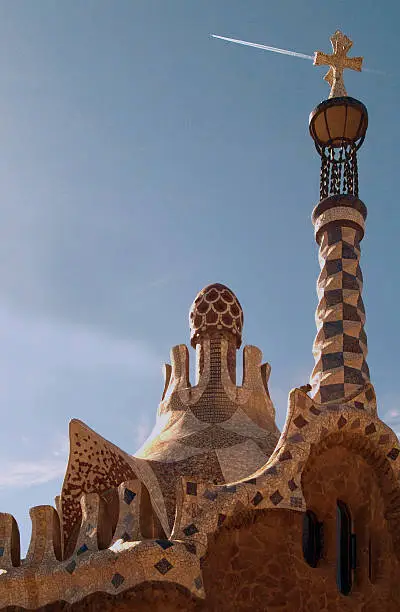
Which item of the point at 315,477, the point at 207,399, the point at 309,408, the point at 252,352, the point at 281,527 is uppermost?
the point at 252,352

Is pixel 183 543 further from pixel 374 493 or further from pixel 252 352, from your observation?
pixel 252 352

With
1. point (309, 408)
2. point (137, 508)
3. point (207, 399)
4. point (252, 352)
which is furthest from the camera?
point (252, 352)

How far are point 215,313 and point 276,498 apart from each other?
5247mm

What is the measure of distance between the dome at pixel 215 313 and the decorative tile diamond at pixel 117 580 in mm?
5822

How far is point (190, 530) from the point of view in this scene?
22.0 ft

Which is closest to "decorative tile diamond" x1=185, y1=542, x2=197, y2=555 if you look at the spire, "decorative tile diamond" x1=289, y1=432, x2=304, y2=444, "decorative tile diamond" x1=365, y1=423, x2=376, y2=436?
"decorative tile diamond" x1=289, y1=432, x2=304, y2=444

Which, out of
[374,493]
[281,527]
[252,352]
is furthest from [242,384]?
[281,527]

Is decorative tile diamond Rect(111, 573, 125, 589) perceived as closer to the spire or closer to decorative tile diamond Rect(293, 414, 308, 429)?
decorative tile diamond Rect(293, 414, 308, 429)

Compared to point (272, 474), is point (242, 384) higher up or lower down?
higher up

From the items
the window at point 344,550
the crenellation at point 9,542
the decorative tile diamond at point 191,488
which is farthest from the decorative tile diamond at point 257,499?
the crenellation at point 9,542

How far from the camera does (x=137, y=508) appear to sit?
7.07m

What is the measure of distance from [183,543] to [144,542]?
301 millimetres

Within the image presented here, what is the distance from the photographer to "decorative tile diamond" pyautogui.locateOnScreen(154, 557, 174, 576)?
6465 mm

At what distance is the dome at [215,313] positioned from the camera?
39.7ft
